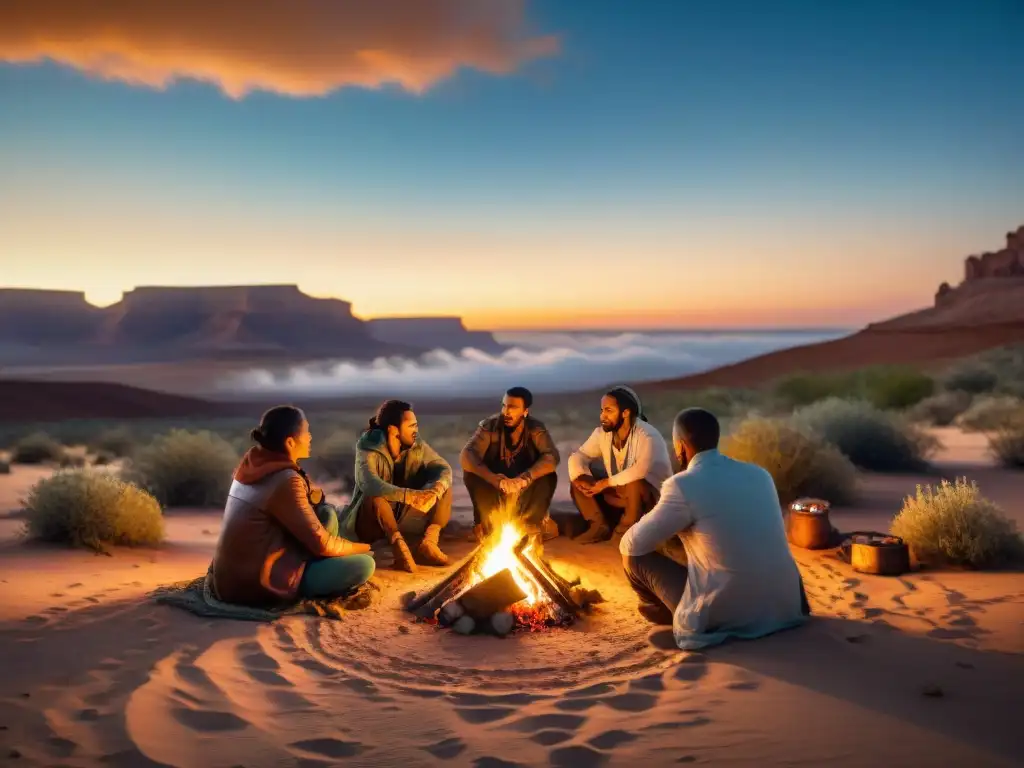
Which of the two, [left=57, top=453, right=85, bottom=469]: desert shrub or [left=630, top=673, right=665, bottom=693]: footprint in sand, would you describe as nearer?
[left=630, top=673, right=665, bottom=693]: footprint in sand

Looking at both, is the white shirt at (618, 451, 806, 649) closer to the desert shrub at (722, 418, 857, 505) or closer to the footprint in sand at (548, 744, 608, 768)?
the footprint in sand at (548, 744, 608, 768)

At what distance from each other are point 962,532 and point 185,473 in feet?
32.2

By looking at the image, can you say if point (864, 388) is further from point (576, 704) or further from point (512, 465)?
point (576, 704)

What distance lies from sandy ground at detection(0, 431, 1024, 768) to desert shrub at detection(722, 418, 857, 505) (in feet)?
12.4

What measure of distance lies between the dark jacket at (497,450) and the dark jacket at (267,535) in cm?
216

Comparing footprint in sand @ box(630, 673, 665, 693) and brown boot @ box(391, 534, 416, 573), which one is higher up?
brown boot @ box(391, 534, 416, 573)

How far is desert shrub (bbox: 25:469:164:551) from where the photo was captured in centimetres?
829

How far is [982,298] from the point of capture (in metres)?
68.4

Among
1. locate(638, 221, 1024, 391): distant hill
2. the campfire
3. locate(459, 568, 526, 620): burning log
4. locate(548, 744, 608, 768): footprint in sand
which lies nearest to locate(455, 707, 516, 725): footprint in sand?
locate(548, 744, 608, 768): footprint in sand

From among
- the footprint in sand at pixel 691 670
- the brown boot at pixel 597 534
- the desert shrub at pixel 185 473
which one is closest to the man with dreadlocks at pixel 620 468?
the brown boot at pixel 597 534

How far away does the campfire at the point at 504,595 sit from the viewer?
594cm

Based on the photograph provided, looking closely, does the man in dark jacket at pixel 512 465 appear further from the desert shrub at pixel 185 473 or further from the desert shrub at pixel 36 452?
the desert shrub at pixel 36 452

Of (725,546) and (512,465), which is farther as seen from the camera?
(512,465)

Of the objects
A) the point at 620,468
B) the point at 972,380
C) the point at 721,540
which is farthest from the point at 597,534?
the point at 972,380
